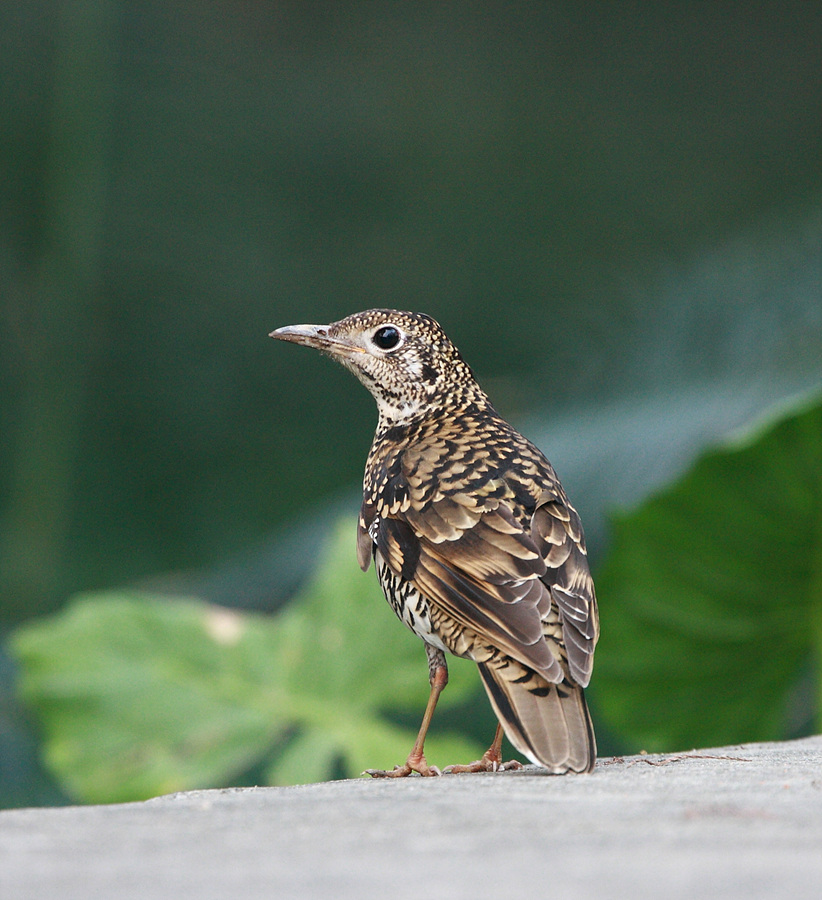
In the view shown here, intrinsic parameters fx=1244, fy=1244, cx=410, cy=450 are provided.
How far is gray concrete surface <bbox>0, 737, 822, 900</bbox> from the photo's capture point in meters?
1.12

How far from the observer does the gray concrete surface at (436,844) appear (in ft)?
3.69

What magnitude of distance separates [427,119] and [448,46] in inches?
15.2

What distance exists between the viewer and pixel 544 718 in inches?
80.2

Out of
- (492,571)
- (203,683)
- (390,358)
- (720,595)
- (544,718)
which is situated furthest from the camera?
(203,683)

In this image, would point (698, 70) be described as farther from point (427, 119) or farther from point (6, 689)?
point (6, 689)

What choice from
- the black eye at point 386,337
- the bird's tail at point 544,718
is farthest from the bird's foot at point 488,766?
the black eye at point 386,337

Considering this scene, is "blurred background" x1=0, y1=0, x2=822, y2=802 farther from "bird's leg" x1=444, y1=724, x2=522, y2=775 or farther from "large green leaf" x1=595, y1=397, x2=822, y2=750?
"bird's leg" x1=444, y1=724, x2=522, y2=775

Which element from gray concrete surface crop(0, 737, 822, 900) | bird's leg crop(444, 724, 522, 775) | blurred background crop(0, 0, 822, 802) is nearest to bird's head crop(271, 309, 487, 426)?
bird's leg crop(444, 724, 522, 775)

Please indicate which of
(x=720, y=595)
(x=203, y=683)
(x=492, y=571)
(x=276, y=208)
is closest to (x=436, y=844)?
(x=492, y=571)

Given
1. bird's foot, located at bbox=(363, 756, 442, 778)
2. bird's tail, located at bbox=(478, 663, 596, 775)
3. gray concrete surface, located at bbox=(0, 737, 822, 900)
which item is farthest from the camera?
bird's foot, located at bbox=(363, 756, 442, 778)

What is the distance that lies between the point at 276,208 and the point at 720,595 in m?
3.75

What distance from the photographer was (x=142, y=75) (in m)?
6.29

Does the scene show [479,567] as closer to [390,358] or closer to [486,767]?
[486,767]

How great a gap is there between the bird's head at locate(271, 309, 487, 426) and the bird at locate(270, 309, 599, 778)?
2.6 inches
